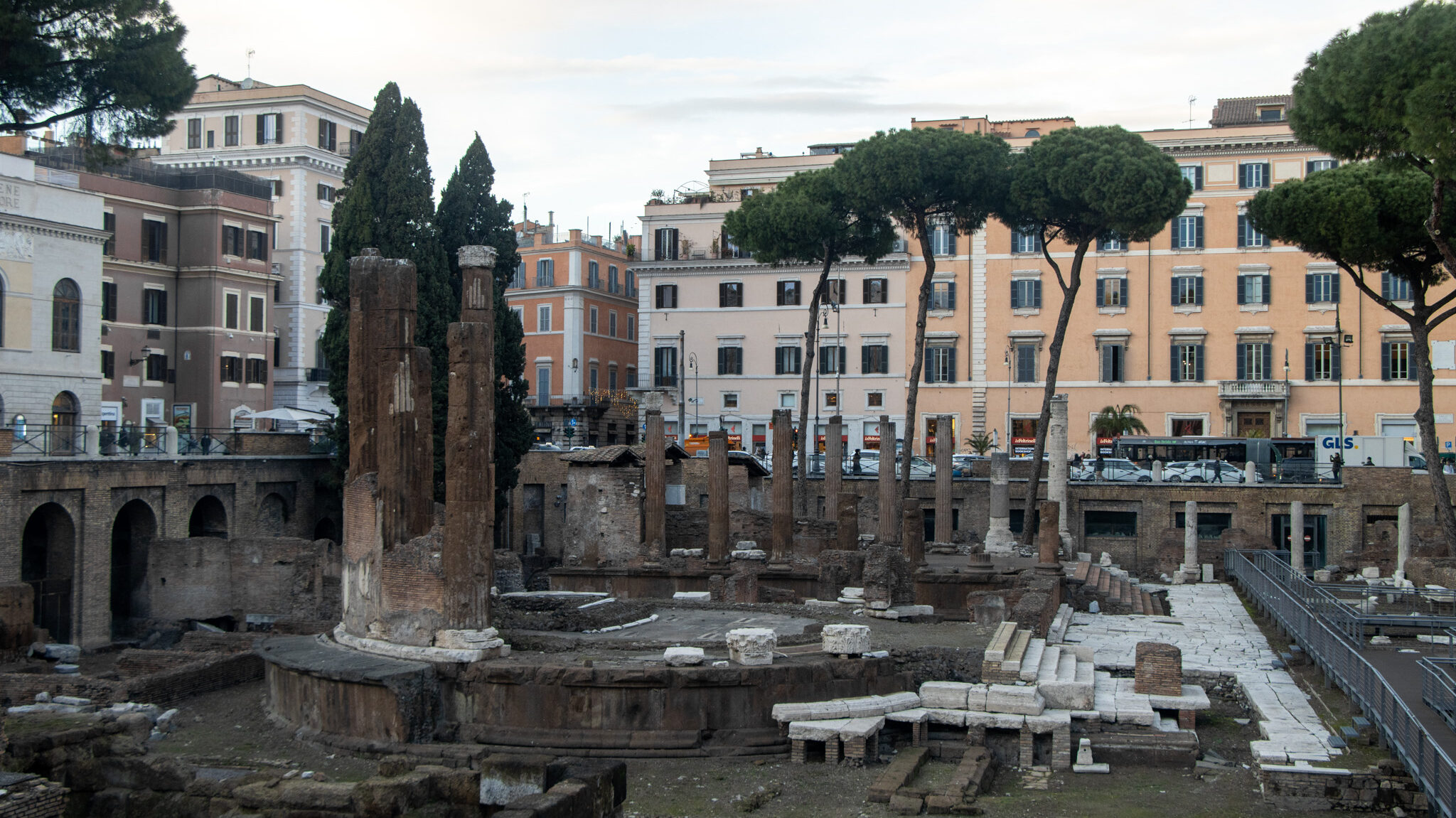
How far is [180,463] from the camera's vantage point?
1171 inches

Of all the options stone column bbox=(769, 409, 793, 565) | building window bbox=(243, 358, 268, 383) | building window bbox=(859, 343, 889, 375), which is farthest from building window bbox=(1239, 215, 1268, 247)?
building window bbox=(243, 358, 268, 383)

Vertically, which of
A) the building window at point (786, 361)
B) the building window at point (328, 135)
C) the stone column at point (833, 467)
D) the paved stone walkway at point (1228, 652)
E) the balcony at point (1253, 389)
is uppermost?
the building window at point (328, 135)

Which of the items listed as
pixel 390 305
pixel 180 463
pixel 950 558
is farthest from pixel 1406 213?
pixel 180 463

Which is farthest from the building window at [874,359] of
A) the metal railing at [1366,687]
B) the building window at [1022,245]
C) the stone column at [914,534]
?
the metal railing at [1366,687]

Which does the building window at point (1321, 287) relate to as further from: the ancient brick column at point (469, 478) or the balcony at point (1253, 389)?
the ancient brick column at point (469, 478)

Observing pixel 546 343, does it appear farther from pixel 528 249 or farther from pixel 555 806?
pixel 555 806

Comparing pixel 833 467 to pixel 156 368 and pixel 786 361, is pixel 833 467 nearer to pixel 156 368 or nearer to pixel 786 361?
pixel 786 361

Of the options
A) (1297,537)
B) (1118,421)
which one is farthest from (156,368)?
(1297,537)

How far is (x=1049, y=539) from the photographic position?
997 inches

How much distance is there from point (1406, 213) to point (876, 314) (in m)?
23.2

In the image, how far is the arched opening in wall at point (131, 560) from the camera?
29.2 meters

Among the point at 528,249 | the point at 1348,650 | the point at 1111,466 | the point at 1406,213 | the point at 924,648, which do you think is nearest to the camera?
the point at 1348,650

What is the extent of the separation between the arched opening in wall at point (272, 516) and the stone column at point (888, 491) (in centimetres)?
1454

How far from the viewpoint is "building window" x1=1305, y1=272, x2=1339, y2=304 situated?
45.1 m
